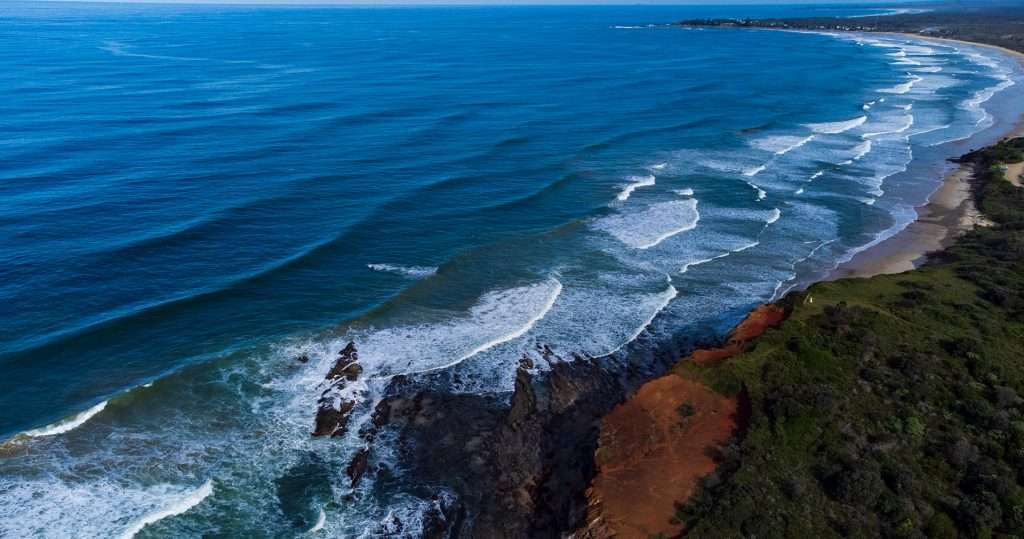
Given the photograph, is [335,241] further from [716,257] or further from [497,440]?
[716,257]

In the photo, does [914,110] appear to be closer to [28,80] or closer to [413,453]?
[413,453]

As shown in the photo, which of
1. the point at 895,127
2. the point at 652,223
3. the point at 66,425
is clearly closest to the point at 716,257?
the point at 652,223

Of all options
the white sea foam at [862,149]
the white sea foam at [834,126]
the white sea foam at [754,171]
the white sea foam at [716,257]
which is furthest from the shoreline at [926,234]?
the white sea foam at [834,126]

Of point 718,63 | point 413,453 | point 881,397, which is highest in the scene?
point 718,63

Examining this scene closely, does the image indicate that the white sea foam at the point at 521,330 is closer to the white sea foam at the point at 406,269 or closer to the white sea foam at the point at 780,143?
the white sea foam at the point at 406,269

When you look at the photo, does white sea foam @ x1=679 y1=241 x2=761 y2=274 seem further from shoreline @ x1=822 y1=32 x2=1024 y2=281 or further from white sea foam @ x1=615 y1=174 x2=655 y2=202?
white sea foam @ x1=615 y1=174 x2=655 y2=202

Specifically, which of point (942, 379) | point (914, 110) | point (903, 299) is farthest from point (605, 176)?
point (914, 110)
